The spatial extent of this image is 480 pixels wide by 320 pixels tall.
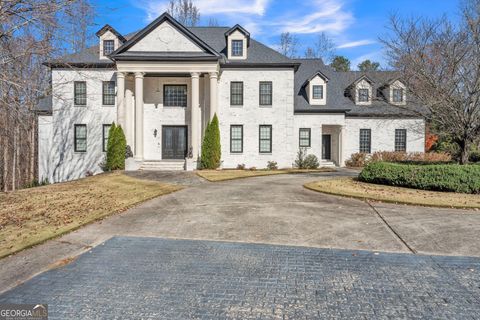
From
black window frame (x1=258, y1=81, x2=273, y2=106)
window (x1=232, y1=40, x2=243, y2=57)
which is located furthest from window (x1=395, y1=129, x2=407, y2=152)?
window (x1=232, y1=40, x2=243, y2=57)

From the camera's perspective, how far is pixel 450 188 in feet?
42.1

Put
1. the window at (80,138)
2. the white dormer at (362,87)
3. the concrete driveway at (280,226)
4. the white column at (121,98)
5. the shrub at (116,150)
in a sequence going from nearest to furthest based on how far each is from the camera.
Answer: the concrete driveway at (280,226)
the shrub at (116,150)
the white column at (121,98)
the window at (80,138)
the white dormer at (362,87)

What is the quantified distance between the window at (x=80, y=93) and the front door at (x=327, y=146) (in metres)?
20.0

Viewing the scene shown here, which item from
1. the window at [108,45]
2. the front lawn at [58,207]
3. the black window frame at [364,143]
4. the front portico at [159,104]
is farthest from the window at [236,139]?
the window at [108,45]

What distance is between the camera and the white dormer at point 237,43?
79.4ft

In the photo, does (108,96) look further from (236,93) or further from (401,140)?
(401,140)

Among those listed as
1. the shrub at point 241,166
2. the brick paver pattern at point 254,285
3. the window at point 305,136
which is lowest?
the brick paver pattern at point 254,285

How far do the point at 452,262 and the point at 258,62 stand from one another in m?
20.6

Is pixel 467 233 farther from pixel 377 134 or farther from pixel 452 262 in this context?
pixel 377 134

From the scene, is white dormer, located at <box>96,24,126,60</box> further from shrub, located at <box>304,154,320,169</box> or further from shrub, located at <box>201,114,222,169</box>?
shrub, located at <box>304,154,320,169</box>

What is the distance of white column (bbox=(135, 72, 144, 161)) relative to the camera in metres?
22.0

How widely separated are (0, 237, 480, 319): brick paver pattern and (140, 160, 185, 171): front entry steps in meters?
16.2

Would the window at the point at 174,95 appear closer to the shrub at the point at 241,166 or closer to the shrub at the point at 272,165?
the shrub at the point at 241,166

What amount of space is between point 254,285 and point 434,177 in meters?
11.7
